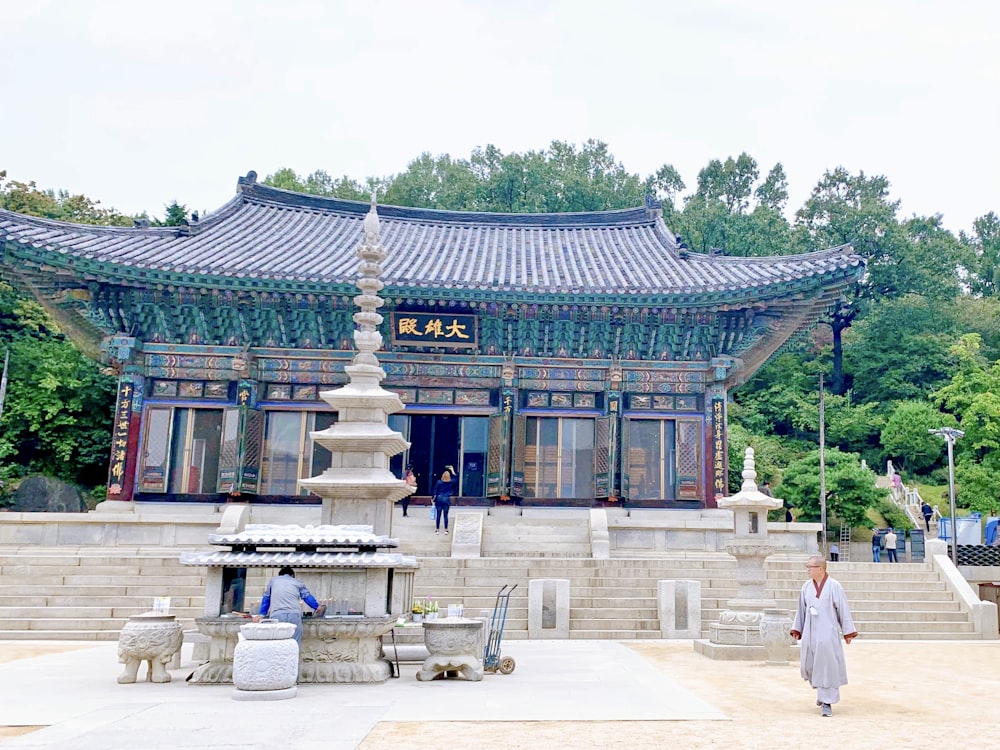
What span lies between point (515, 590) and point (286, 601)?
8.06m

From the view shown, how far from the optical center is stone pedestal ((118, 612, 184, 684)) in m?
9.31

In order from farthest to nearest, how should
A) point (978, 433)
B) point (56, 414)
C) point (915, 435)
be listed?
point (915, 435)
point (978, 433)
point (56, 414)

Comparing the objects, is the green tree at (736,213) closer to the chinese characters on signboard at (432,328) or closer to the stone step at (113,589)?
the chinese characters on signboard at (432,328)

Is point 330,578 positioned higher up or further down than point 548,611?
higher up

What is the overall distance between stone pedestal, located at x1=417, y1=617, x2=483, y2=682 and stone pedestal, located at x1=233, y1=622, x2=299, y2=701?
1706mm

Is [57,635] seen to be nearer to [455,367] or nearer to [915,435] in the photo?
[455,367]

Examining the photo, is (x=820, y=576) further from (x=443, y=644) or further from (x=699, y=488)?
(x=699, y=488)

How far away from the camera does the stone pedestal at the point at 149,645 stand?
9.31 meters

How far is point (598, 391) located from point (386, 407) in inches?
485

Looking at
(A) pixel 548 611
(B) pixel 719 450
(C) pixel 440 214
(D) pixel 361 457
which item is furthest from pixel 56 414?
(D) pixel 361 457

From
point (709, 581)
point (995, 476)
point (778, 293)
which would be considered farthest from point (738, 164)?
point (709, 581)

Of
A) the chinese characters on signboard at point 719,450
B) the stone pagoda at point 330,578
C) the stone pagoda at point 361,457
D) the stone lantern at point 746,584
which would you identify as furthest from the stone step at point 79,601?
the chinese characters on signboard at point 719,450

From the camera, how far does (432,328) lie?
2308 cm

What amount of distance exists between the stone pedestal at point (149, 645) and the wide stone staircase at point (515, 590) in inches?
210
